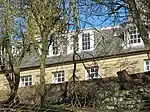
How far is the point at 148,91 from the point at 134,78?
2.07 metres

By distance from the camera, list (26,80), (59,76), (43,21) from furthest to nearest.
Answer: (26,80) < (59,76) < (43,21)

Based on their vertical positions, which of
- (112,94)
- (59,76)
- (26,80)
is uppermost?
(59,76)

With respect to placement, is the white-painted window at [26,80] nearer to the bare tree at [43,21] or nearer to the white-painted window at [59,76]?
the white-painted window at [59,76]

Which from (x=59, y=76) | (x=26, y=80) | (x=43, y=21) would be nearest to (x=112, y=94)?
(x=43, y=21)

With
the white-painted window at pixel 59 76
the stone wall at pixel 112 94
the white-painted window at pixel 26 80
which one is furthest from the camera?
the white-painted window at pixel 26 80

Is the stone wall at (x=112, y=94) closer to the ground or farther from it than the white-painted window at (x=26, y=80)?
closer to the ground

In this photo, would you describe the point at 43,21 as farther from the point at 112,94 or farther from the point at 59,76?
the point at 59,76

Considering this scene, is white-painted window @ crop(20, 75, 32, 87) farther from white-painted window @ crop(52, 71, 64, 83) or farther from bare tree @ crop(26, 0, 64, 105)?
bare tree @ crop(26, 0, 64, 105)

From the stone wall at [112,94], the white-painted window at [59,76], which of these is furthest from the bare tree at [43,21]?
the white-painted window at [59,76]

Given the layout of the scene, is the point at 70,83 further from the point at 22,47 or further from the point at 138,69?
the point at 138,69

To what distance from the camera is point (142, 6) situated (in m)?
15.3

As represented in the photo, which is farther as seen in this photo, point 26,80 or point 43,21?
point 26,80

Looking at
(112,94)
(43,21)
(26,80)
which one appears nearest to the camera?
(112,94)

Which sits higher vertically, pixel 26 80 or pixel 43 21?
pixel 43 21
